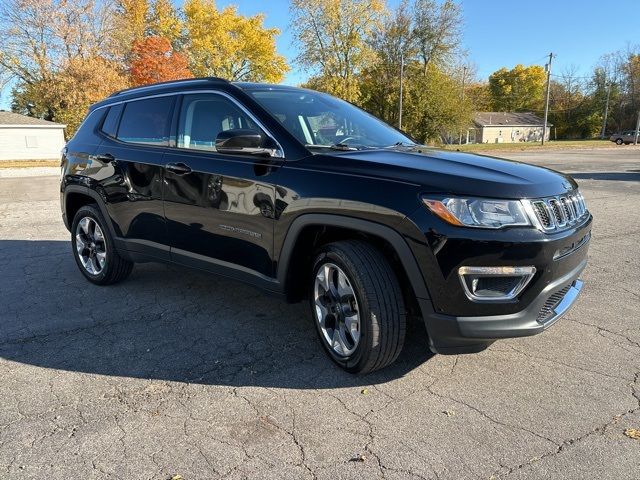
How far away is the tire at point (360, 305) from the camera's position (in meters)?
2.85

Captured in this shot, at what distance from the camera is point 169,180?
3939mm

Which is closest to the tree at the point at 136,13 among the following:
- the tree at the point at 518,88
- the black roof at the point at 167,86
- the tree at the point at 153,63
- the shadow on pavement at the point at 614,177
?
the tree at the point at 153,63

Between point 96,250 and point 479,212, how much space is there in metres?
3.94

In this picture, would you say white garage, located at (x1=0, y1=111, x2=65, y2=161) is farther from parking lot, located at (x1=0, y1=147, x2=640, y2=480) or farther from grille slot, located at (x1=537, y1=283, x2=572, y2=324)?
grille slot, located at (x1=537, y1=283, x2=572, y2=324)

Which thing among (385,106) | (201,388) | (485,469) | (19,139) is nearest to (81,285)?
(201,388)

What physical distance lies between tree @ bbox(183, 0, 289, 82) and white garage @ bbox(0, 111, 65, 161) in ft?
51.5

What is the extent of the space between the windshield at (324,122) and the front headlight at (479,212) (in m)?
1.09

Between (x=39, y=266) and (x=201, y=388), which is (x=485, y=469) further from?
(x=39, y=266)

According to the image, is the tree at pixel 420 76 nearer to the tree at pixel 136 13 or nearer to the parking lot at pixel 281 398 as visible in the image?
the tree at pixel 136 13

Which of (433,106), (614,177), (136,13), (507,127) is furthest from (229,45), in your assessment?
(507,127)

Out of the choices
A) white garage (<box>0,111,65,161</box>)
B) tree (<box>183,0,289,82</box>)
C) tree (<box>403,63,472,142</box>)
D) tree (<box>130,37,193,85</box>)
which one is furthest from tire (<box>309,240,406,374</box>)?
tree (<box>183,0,289,82</box>)

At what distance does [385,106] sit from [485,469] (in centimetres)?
4719

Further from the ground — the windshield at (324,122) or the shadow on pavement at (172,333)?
the windshield at (324,122)

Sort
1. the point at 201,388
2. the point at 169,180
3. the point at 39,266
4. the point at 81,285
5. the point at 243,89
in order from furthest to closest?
the point at 39,266 → the point at 81,285 → the point at 169,180 → the point at 243,89 → the point at 201,388
